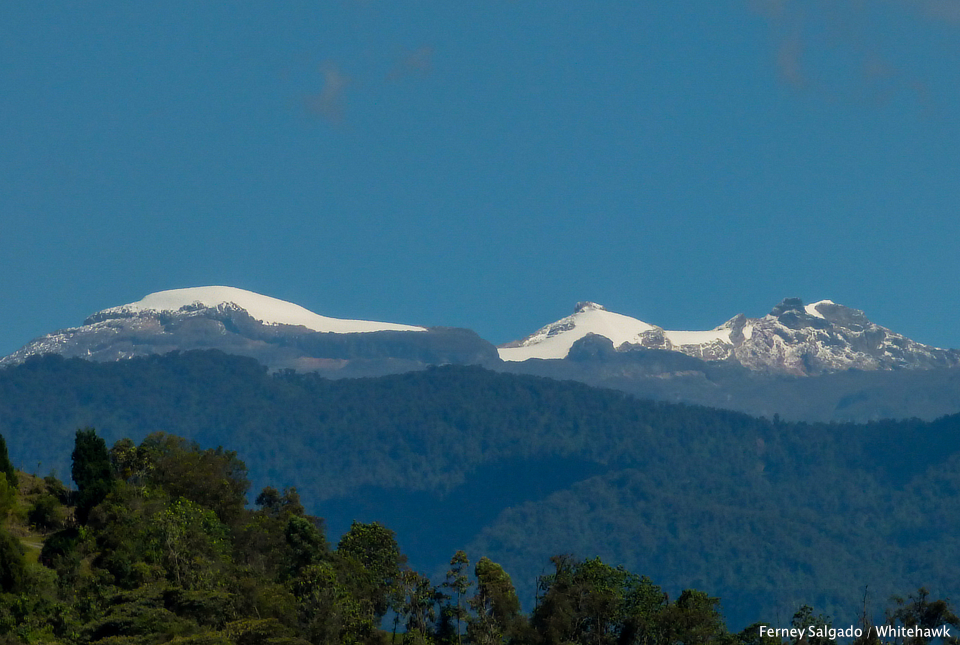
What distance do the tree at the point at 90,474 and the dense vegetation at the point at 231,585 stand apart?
5.1 inches

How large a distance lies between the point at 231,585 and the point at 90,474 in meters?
16.6

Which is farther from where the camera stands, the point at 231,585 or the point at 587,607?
the point at 587,607

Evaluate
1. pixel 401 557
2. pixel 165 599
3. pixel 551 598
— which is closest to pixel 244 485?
pixel 401 557

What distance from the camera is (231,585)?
8844 cm

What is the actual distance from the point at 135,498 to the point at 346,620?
699 inches

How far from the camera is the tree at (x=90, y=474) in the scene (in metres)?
96.9

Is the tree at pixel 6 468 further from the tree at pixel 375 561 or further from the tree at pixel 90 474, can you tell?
the tree at pixel 375 561

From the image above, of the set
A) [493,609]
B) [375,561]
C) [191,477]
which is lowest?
[493,609]

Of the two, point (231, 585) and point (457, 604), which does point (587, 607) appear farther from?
point (231, 585)

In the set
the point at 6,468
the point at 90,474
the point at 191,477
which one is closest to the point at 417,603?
the point at 90,474

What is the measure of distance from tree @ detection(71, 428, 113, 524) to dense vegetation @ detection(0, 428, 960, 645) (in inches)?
5.1

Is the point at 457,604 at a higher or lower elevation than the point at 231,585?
lower

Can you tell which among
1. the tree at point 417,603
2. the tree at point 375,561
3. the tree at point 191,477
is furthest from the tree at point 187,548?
the tree at point 191,477

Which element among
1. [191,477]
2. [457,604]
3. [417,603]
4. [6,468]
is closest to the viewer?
[417,603]
